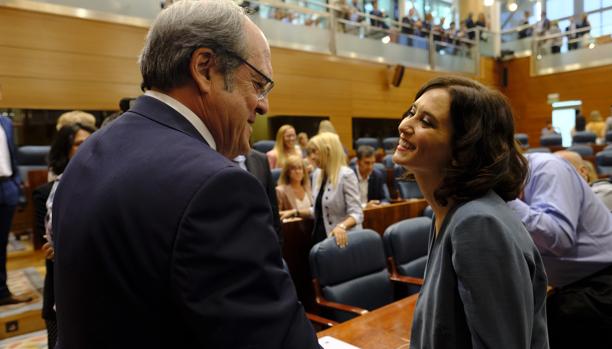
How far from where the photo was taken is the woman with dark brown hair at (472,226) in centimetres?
97

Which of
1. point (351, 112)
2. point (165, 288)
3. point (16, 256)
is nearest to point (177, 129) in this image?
point (165, 288)

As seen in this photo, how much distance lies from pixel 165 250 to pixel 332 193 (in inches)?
105

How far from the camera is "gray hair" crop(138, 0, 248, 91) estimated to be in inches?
33.8

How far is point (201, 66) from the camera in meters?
0.86

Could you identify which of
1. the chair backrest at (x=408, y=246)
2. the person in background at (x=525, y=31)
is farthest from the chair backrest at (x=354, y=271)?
the person in background at (x=525, y=31)

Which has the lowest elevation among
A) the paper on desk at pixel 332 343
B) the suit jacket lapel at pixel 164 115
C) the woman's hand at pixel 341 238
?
the paper on desk at pixel 332 343

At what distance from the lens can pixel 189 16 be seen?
2.83 ft

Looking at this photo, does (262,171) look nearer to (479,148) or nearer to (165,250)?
(479,148)

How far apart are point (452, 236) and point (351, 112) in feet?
32.2

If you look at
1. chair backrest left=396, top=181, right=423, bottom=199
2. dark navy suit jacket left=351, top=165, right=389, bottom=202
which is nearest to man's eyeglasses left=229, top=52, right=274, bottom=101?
dark navy suit jacket left=351, top=165, right=389, bottom=202

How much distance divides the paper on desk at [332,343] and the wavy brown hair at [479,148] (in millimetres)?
627

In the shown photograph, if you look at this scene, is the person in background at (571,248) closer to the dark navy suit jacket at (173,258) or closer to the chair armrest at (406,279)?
the chair armrest at (406,279)

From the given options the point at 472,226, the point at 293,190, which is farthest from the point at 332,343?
the point at 293,190

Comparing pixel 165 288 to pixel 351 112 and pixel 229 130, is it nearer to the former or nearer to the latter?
pixel 229 130
